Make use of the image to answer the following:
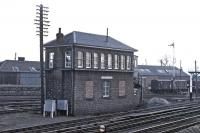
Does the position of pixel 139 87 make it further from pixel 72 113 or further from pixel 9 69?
pixel 9 69

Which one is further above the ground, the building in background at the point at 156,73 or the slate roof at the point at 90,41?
the slate roof at the point at 90,41

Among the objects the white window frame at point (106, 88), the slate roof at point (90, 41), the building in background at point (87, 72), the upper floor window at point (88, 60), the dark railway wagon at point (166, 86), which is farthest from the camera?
the dark railway wagon at point (166, 86)

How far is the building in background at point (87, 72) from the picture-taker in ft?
102

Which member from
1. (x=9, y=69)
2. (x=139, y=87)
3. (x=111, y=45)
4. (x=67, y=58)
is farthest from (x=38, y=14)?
(x=9, y=69)

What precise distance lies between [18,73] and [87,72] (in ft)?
131

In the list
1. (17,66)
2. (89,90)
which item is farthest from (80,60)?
(17,66)

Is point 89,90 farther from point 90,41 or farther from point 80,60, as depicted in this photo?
point 90,41

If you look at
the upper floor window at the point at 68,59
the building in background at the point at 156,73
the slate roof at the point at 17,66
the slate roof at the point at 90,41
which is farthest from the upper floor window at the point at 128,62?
the building in background at the point at 156,73

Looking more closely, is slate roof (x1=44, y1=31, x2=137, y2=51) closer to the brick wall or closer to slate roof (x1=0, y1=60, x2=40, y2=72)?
the brick wall

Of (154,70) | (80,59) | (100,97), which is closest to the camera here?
(80,59)

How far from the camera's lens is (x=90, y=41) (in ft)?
109

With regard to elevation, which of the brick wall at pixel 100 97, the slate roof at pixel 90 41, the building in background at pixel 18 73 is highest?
the slate roof at pixel 90 41

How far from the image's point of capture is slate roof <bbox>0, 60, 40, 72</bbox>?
68.6 metres

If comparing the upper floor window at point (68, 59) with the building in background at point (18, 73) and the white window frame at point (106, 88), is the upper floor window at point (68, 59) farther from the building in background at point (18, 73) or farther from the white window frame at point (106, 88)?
the building in background at point (18, 73)
